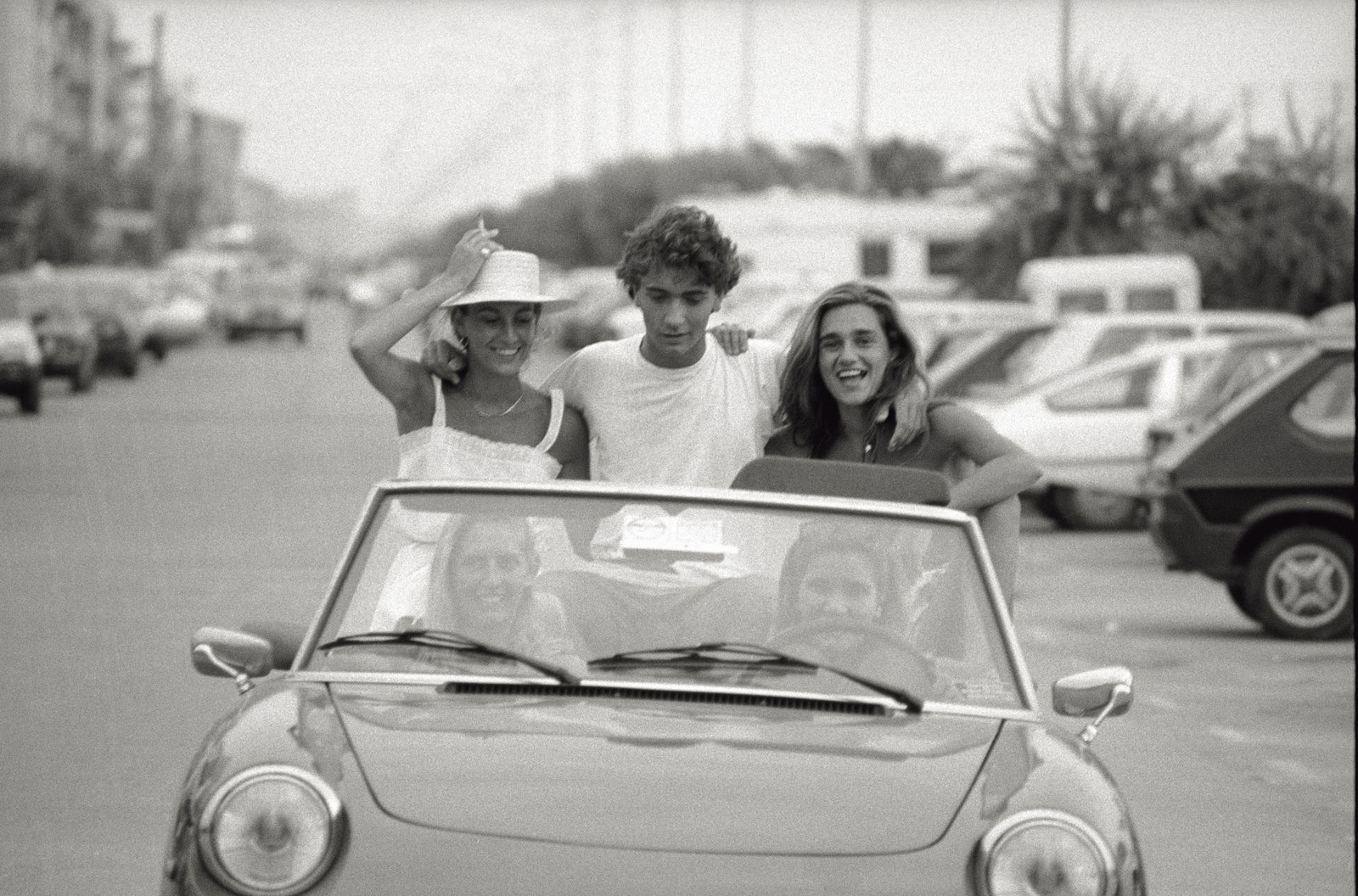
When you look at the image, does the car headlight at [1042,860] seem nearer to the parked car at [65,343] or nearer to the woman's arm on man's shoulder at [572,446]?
the woman's arm on man's shoulder at [572,446]

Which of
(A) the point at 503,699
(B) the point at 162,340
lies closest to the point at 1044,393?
(A) the point at 503,699

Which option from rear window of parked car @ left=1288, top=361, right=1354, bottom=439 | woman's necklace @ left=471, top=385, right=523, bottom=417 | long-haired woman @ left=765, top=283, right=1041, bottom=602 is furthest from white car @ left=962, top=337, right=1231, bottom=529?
woman's necklace @ left=471, top=385, right=523, bottom=417

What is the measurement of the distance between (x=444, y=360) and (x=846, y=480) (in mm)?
1270

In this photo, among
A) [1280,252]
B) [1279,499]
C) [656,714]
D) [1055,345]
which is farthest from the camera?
[1280,252]

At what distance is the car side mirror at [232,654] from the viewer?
5.50 metres

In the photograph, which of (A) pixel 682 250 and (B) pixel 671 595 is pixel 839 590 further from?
(A) pixel 682 250

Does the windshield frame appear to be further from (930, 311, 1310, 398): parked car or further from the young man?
(930, 311, 1310, 398): parked car

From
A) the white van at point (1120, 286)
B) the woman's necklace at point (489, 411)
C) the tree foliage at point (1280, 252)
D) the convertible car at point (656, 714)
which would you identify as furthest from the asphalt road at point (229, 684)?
the tree foliage at point (1280, 252)

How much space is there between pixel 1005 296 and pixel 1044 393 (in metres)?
21.5

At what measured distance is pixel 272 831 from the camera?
14.9 ft

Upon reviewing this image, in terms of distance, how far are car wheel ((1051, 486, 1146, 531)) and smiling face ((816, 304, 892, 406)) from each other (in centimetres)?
1552

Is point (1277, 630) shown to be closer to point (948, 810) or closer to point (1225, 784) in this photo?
point (1225, 784)

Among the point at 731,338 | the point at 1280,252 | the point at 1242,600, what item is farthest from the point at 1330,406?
the point at 1280,252

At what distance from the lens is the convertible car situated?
4.50m
